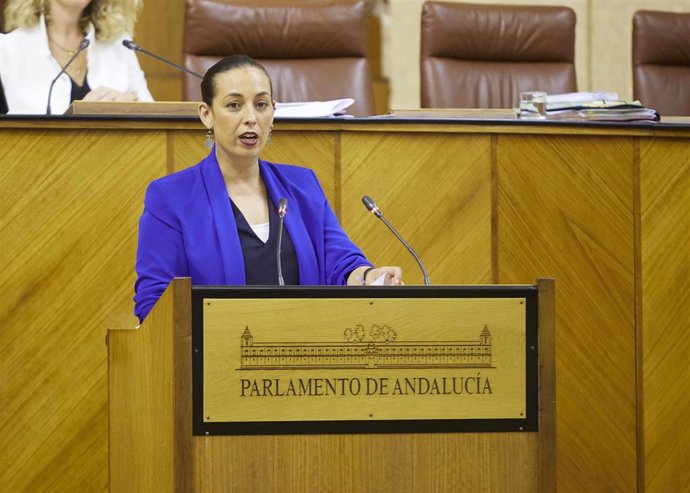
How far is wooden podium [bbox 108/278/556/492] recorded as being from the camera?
154 centimetres

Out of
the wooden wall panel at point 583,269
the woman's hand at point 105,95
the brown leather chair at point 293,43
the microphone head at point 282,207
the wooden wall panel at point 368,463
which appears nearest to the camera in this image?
the wooden wall panel at point 368,463

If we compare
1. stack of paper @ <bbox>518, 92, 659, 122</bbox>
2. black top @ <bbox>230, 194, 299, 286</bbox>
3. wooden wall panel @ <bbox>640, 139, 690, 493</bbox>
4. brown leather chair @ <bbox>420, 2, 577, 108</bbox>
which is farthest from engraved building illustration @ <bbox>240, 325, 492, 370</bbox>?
brown leather chair @ <bbox>420, 2, 577, 108</bbox>

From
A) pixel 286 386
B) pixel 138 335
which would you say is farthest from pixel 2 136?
pixel 286 386

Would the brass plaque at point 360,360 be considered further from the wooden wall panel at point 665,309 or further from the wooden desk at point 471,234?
the wooden wall panel at point 665,309

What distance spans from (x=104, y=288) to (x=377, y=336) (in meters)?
0.92

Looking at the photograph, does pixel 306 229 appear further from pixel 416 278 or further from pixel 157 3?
pixel 157 3

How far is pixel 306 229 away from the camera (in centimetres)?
207

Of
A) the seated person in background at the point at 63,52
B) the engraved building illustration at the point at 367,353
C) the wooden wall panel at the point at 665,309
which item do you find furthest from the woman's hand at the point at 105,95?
the engraved building illustration at the point at 367,353

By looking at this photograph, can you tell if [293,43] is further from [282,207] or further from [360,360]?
[360,360]

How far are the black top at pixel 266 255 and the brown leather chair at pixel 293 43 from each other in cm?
133

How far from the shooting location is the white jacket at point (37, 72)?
121 inches

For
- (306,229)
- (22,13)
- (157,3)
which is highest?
(157,3)

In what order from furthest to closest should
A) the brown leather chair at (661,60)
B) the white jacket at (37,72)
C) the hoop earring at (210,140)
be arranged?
the brown leather chair at (661,60), the white jacket at (37,72), the hoop earring at (210,140)

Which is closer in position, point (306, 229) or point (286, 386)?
point (286, 386)
